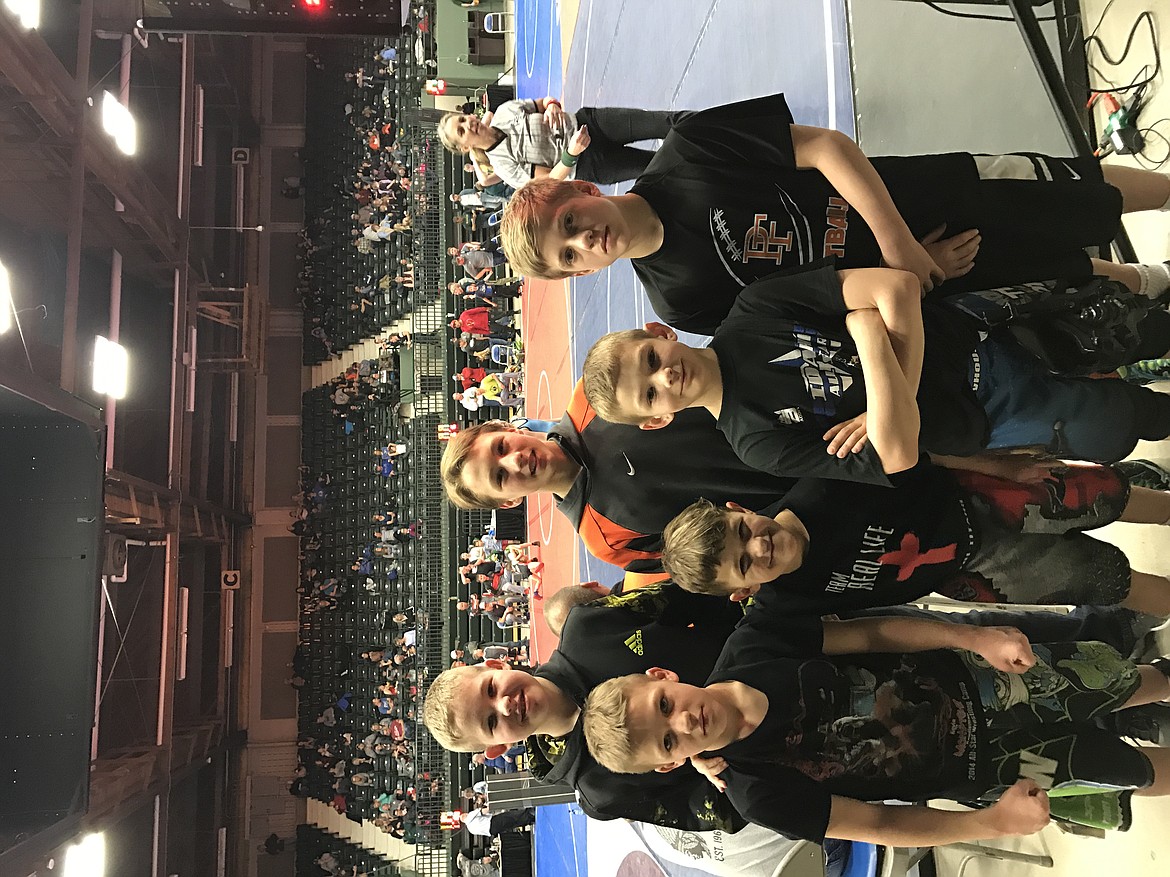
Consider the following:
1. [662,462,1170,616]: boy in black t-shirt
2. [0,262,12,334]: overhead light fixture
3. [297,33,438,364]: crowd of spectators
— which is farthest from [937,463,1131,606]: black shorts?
[297,33,438,364]: crowd of spectators

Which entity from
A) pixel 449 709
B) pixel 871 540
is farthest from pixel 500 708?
pixel 871 540

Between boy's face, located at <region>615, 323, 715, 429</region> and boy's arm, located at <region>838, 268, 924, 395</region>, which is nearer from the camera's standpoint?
boy's arm, located at <region>838, 268, 924, 395</region>

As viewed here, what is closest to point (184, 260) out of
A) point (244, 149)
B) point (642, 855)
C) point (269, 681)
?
point (244, 149)

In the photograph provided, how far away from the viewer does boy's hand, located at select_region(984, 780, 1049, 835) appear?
2346 mm

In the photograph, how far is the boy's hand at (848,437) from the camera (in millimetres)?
2125

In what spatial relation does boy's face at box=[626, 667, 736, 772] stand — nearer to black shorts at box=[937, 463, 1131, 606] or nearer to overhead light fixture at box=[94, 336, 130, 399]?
black shorts at box=[937, 463, 1131, 606]

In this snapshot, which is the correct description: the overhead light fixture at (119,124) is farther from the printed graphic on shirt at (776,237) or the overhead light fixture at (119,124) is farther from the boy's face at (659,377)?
the boy's face at (659,377)

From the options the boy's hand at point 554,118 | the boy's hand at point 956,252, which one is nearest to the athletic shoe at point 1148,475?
the boy's hand at point 956,252

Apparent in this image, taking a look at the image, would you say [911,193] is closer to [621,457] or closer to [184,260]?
[621,457]

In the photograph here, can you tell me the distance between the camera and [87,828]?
909cm

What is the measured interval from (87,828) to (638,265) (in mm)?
9885

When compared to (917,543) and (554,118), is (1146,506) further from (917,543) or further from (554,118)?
(554,118)

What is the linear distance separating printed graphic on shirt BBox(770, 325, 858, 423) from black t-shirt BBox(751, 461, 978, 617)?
301mm

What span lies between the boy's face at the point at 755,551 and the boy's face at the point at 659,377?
1.21 feet
